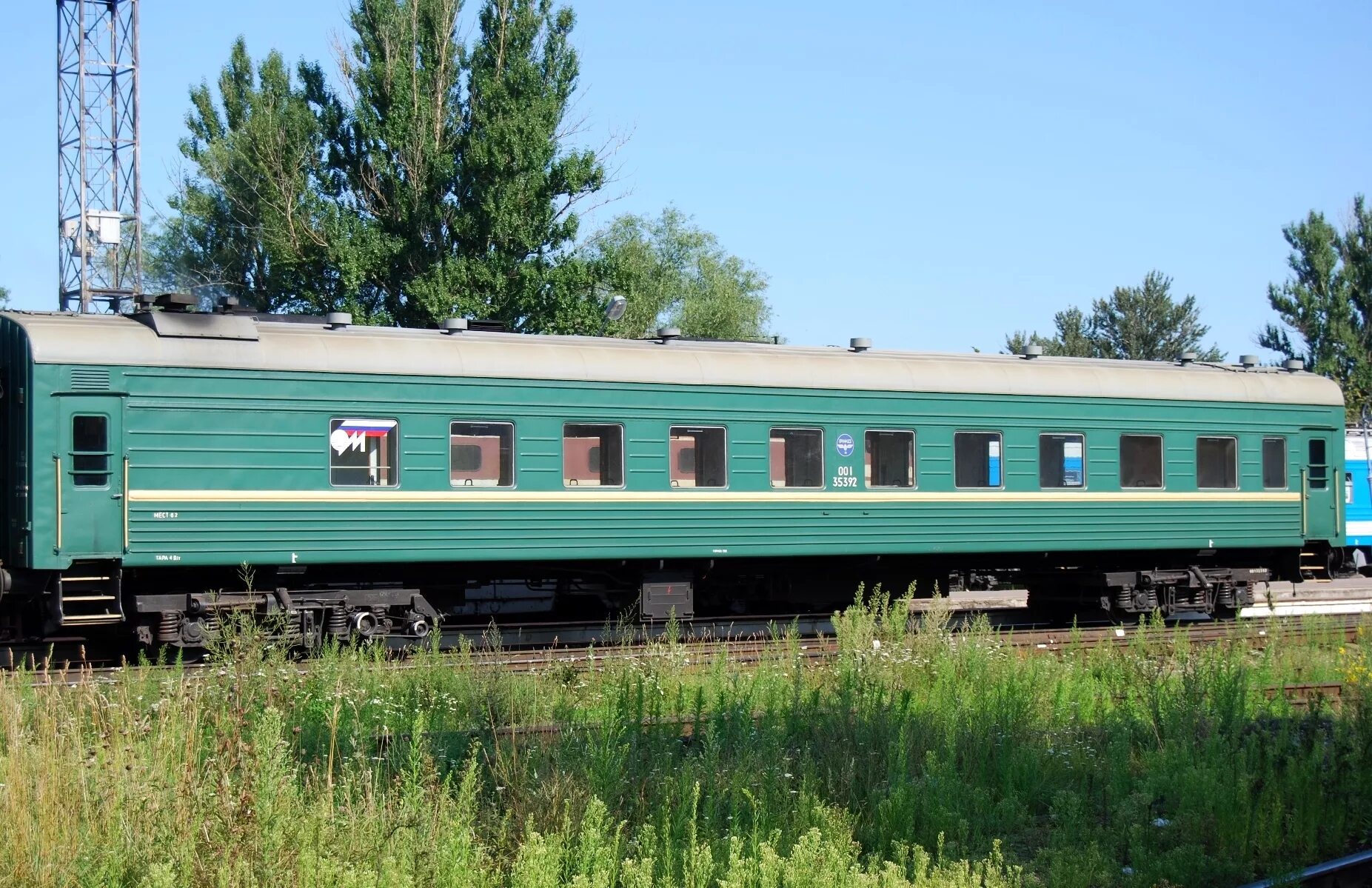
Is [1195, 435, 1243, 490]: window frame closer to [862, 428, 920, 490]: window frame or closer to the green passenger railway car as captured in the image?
the green passenger railway car

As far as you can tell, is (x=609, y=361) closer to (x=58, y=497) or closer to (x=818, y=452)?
(x=818, y=452)

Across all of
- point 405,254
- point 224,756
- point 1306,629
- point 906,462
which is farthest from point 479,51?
point 224,756

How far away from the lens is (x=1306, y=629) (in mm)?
14641

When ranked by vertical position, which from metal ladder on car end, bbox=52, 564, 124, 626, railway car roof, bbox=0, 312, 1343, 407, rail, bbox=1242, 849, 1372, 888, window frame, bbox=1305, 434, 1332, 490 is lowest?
rail, bbox=1242, 849, 1372, 888

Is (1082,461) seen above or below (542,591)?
above

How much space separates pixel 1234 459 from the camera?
18.1 metres

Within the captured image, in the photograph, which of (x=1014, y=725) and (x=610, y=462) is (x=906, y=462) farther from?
(x=1014, y=725)

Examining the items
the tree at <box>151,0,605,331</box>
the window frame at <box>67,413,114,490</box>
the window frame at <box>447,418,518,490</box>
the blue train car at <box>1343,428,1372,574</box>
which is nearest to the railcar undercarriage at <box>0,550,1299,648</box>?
the window frame at <box>67,413,114,490</box>

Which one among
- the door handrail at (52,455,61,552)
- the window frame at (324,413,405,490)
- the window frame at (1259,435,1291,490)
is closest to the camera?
the door handrail at (52,455,61,552)

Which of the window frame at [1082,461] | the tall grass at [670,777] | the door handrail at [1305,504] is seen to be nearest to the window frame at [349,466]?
the tall grass at [670,777]

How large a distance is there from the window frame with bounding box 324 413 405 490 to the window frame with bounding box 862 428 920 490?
17.9ft

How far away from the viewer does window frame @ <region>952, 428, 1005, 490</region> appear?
645 inches

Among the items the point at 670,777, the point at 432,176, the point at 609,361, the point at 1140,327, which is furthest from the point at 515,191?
the point at 1140,327

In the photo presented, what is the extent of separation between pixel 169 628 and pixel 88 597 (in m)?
0.86
